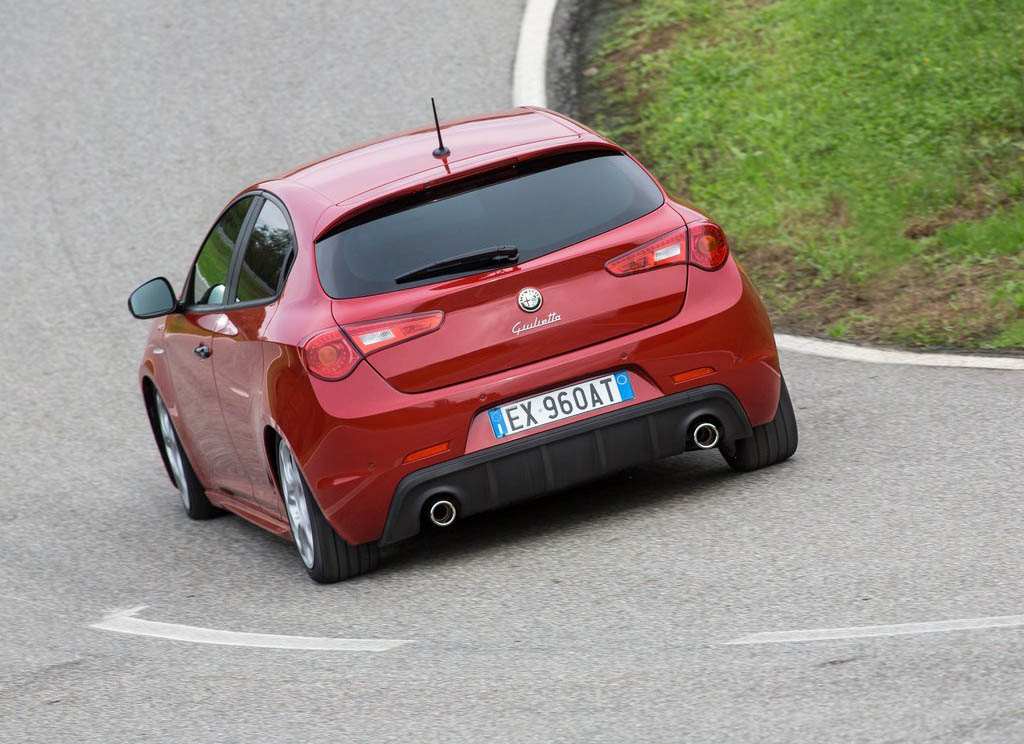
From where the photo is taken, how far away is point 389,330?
20.5 ft

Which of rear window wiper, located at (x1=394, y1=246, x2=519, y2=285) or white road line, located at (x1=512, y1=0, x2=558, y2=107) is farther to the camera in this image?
white road line, located at (x1=512, y1=0, x2=558, y2=107)

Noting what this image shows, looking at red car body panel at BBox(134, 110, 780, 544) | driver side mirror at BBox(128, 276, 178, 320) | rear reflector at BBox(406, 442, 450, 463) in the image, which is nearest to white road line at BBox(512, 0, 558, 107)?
driver side mirror at BBox(128, 276, 178, 320)

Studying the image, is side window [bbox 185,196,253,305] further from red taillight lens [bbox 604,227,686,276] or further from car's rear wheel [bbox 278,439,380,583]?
red taillight lens [bbox 604,227,686,276]

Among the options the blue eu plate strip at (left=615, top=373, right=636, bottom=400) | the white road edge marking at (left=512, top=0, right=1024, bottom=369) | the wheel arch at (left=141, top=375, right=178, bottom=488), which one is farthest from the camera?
the wheel arch at (left=141, top=375, right=178, bottom=488)

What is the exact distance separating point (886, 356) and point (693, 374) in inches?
112

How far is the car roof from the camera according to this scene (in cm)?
665

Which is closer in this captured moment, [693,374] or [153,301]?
[693,374]

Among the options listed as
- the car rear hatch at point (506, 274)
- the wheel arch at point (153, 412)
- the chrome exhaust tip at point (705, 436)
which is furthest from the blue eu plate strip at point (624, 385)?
the wheel arch at point (153, 412)

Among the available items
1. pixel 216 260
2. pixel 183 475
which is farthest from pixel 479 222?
A: pixel 183 475

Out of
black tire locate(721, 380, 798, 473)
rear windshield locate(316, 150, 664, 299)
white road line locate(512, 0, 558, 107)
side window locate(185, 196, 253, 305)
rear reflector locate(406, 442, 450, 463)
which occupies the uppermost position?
rear windshield locate(316, 150, 664, 299)

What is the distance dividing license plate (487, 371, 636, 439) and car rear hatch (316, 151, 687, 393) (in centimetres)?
16

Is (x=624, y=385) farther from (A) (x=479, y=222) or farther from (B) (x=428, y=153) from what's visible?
(B) (x=428, y=153)

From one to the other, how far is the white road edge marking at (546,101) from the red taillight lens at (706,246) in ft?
8.04

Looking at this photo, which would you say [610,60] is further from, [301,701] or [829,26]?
[301,701]
